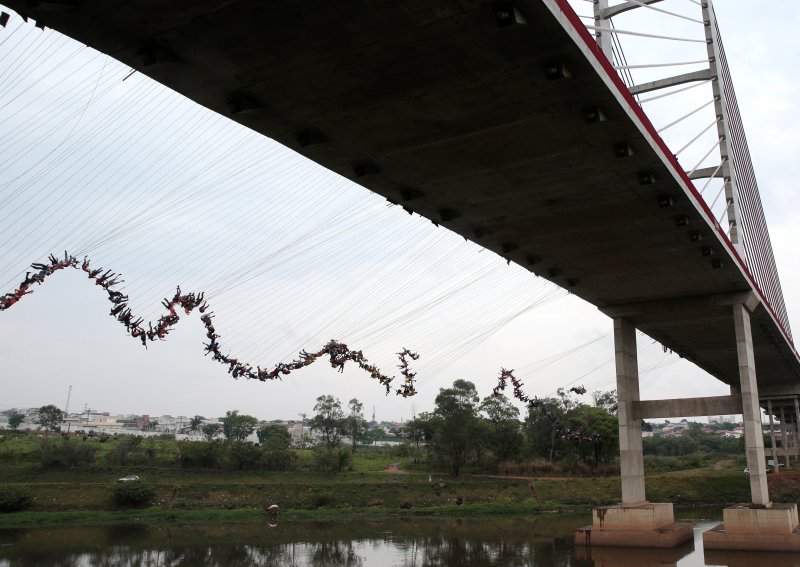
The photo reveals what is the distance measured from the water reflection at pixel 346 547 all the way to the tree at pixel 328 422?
118 feet

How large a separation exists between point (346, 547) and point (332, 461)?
89.0 feet

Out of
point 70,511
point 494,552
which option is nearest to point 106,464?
point 70,511

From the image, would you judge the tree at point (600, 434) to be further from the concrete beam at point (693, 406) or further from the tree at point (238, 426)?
the tree at point (238, 426)

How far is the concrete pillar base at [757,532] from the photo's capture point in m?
20.7

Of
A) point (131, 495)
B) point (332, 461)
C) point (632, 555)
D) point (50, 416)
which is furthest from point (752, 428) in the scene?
point (50, 416)

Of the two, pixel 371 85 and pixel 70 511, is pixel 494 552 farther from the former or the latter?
pixel 70 511

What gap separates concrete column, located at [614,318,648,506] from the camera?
82.7 ft

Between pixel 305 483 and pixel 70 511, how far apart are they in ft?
49.6

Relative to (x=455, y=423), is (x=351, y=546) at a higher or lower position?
lower

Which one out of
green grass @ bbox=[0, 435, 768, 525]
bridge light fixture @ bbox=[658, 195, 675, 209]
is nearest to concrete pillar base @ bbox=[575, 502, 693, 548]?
bridge light fixture @ bbox=[658, 195, 675, 209]

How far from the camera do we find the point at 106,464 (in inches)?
1986

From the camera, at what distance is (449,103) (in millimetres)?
11234

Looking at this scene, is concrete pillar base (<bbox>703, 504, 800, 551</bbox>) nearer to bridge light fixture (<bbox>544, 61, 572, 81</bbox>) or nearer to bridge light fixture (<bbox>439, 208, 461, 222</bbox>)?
bridge light fixture (<bbox>439, 208, 461, 222</bbox>)

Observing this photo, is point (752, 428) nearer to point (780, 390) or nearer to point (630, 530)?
point (630, 530)
